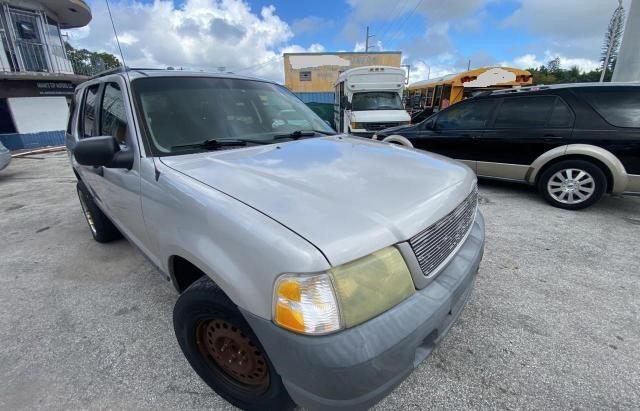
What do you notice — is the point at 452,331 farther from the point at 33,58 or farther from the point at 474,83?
the point at 33,58

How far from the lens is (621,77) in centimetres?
754

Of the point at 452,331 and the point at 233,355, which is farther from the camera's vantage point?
the point at 452,331

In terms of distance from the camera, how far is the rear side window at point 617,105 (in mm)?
4020

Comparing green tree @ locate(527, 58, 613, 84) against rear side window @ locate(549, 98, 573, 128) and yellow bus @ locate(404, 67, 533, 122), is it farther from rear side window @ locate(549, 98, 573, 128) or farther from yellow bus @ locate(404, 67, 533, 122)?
rear side window @ locate(549, 98, 573, 128)

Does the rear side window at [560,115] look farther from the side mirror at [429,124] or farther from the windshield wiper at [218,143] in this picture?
the windshield wiper at [218,143]

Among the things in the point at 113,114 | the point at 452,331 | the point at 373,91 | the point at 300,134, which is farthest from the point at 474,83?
the point at 113,114

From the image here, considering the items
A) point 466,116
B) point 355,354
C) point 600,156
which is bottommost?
point 355,354

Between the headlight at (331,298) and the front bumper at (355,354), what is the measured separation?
0.04 m

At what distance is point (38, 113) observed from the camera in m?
14.0

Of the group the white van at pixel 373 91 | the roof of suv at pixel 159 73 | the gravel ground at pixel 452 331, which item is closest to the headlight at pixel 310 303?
the gravel ground at pixel 452 331

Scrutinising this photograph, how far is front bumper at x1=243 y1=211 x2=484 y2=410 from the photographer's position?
116 cm

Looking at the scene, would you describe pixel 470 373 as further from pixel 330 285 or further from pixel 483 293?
pixel 330 285

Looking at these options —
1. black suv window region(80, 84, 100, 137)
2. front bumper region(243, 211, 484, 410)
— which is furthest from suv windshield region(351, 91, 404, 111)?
front bumper region(243, 211, 484, 410)

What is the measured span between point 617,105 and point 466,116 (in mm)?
1953
